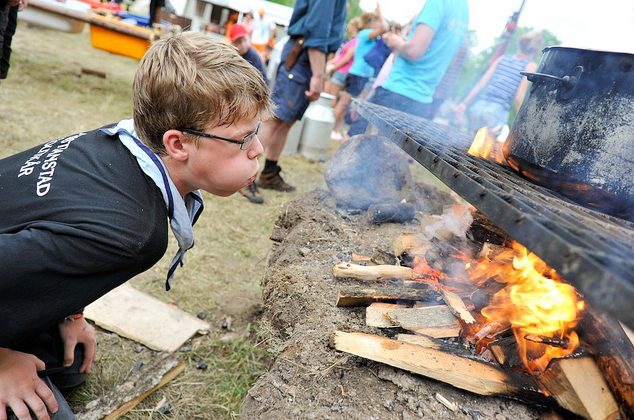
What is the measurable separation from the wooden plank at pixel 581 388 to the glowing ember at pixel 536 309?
0.12 meters

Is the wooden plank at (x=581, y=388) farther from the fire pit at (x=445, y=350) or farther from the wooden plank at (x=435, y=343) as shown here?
the wooden plank at (x=435, y=343)

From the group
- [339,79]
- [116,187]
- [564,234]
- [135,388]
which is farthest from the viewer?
[339,79]

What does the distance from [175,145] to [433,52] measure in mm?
3416

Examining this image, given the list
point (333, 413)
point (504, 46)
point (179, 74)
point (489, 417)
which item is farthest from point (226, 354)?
point (504, 46)

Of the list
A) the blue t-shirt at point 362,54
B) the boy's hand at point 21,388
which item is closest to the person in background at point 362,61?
the blue t-shirt at point 362,54

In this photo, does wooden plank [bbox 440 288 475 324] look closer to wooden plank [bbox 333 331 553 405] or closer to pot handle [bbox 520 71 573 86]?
wooden plank [bbox 333 331 553 405]

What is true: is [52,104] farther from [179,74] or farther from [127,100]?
[179,74]

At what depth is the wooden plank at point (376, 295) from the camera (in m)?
2.00

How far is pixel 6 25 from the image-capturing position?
3947 mm

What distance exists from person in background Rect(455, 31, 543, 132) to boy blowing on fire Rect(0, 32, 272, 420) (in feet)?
15.9

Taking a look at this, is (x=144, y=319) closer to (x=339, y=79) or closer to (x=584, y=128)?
(x=584, y=128)

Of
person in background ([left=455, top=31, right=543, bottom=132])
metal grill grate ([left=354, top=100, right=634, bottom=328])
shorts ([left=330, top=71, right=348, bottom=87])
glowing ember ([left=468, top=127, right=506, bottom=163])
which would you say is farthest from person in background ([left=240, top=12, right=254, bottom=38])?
metal grill grate ([left=354, top=100, right=634, bottom=328])

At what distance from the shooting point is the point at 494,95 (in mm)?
5969

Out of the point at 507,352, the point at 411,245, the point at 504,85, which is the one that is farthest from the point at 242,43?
the point at 507,352
